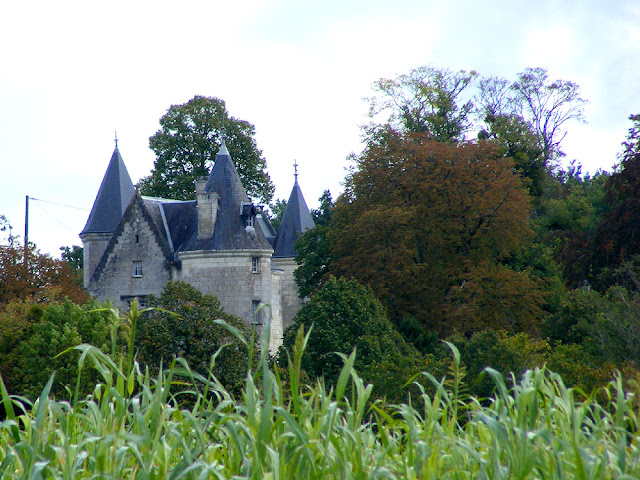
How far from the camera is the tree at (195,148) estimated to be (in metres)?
46.4

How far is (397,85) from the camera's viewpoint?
42.6 meters

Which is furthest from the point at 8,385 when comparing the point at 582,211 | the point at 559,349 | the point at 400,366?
the point at 582,211

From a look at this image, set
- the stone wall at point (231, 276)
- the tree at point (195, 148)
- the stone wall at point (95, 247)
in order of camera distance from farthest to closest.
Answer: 1. the tree at point (195, 148)
2. the stone wall at point (95, 247)
3. the stone wall at point (231, 276)

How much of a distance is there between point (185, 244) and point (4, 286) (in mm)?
7433

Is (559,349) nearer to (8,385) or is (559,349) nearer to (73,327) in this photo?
(73,327)

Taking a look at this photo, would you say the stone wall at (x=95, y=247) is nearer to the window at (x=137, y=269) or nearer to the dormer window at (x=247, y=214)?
the window at (x=137, y=269)

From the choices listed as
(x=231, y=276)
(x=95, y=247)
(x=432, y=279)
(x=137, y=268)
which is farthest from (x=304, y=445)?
(x=95, y=247)

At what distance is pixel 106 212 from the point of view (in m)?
42.0

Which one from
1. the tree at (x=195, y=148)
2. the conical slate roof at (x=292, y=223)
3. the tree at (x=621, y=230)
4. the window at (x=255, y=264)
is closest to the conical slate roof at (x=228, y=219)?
the window at (x=255, y=264)

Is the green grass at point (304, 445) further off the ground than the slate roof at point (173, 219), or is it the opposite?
the slate roof at point (173, 219)

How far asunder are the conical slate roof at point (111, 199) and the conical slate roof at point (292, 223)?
24.7 feet

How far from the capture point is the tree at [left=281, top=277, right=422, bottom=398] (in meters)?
23.9

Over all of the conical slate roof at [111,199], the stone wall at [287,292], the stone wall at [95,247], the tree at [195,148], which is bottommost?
the stone wall at [287,292]

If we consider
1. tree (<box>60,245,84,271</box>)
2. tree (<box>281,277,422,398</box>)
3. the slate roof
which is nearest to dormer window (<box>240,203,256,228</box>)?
the slate roof
